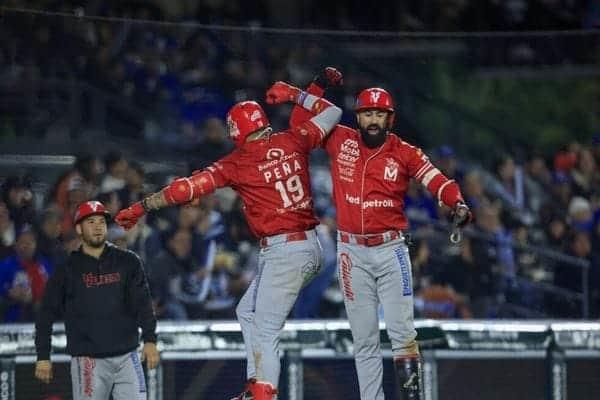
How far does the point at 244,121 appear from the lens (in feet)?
29.4

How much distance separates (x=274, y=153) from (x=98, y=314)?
5.09 ft

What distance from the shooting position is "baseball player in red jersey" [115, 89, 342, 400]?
8883 mm

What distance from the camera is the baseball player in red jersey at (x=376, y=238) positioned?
8.93 metres

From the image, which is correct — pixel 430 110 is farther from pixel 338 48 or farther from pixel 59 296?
pixel 59 296

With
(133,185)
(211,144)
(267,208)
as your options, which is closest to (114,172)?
(133,185)

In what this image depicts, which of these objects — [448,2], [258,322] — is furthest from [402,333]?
[448,2]

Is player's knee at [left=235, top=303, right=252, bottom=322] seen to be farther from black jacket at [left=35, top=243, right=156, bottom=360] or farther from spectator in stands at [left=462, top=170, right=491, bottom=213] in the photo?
spectator in stands at [left=462, top=170, right=491, bottom=213]

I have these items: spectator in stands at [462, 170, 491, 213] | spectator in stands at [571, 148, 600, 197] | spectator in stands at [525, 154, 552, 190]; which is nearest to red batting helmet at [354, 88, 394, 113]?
spectator in stands at [462, 170, 491, 213]

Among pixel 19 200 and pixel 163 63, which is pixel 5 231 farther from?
pixel 163 63

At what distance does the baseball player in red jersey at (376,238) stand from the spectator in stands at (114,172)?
8.45ft

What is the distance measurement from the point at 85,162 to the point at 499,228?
14.4 feet

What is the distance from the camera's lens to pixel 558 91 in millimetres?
14062

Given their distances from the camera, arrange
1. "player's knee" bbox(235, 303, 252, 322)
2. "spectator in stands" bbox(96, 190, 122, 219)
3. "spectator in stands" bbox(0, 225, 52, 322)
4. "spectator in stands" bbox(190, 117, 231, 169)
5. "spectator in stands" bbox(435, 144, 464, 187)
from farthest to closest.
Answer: "spectator in stands" bbox(435, 144, 464, 187), "spectator in stands" bbox(190, 117, 231, 169), "spectator in stands" bbox(96, 190, 122, 219), "spectator in stands" bbox(0, 225, 52, 322), "player's knee" bbox(235, 303, 252, 322)

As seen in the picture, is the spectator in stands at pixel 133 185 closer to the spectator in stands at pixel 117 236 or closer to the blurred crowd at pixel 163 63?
the spectator in stands at pixel 117 236
